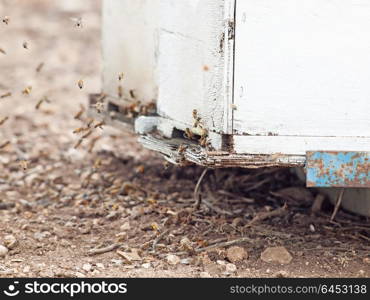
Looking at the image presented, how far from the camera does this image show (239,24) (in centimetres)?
346

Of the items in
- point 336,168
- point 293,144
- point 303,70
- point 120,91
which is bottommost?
point 336,168

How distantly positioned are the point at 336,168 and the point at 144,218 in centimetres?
124

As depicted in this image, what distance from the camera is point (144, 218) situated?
4391 mm

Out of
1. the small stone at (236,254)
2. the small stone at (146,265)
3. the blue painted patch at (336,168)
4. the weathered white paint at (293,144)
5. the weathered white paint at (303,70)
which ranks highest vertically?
the weathered white paint at (303,70)

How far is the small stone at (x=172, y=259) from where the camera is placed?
12.5ft

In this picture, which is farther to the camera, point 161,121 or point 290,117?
point 161,121

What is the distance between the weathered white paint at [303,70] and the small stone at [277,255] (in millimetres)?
569

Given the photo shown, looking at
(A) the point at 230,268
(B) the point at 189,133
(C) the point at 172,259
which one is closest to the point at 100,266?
(C) the point at 172,259

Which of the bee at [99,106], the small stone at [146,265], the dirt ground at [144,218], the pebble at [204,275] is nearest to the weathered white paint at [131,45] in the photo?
the bee at [99,106]

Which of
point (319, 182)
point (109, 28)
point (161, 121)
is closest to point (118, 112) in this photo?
point (109, 28)

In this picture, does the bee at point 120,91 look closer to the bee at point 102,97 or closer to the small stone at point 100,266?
the bee at point 102,97

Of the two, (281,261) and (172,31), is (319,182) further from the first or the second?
(172,31)

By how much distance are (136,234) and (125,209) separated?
0.37 m

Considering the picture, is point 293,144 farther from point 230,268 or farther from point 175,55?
point 175,55
